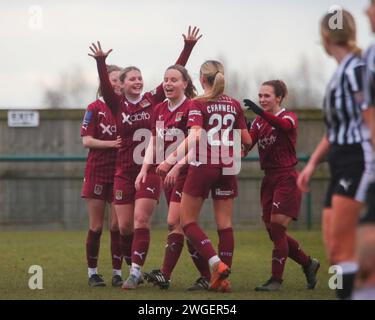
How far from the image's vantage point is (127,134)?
381 inches

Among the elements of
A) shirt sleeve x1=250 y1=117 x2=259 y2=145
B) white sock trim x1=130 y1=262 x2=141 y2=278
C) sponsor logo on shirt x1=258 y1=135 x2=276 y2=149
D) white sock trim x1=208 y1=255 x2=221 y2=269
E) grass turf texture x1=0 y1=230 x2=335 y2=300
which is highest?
shirt sleeve x1=250 y1=117 x2=259 y2=145

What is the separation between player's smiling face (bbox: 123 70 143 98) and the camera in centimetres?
958

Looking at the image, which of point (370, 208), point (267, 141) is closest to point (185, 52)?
point (267, 141)

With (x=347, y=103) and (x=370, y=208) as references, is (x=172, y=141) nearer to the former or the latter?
(x=347, y=103)

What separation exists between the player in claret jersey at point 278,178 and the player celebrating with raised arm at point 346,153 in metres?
2.82

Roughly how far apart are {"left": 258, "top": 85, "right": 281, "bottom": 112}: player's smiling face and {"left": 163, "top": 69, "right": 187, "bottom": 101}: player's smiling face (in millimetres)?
786

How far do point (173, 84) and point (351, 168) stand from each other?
10.8 ft

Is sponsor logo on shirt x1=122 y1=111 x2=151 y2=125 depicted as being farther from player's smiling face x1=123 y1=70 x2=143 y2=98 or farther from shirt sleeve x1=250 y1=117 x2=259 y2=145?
shirt sleeve x1=250 y1=117 x2=259 y2=145

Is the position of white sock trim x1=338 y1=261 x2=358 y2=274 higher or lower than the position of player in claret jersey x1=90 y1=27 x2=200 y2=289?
lower

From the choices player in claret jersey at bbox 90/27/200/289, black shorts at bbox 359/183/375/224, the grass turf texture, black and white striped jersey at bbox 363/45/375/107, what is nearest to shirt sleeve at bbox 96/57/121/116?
player in claret jersey at bbox 90/27/200/289

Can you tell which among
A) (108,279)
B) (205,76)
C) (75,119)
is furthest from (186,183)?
(75,119)

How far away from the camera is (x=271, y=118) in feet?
29.6

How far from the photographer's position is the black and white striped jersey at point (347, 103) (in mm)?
6051
